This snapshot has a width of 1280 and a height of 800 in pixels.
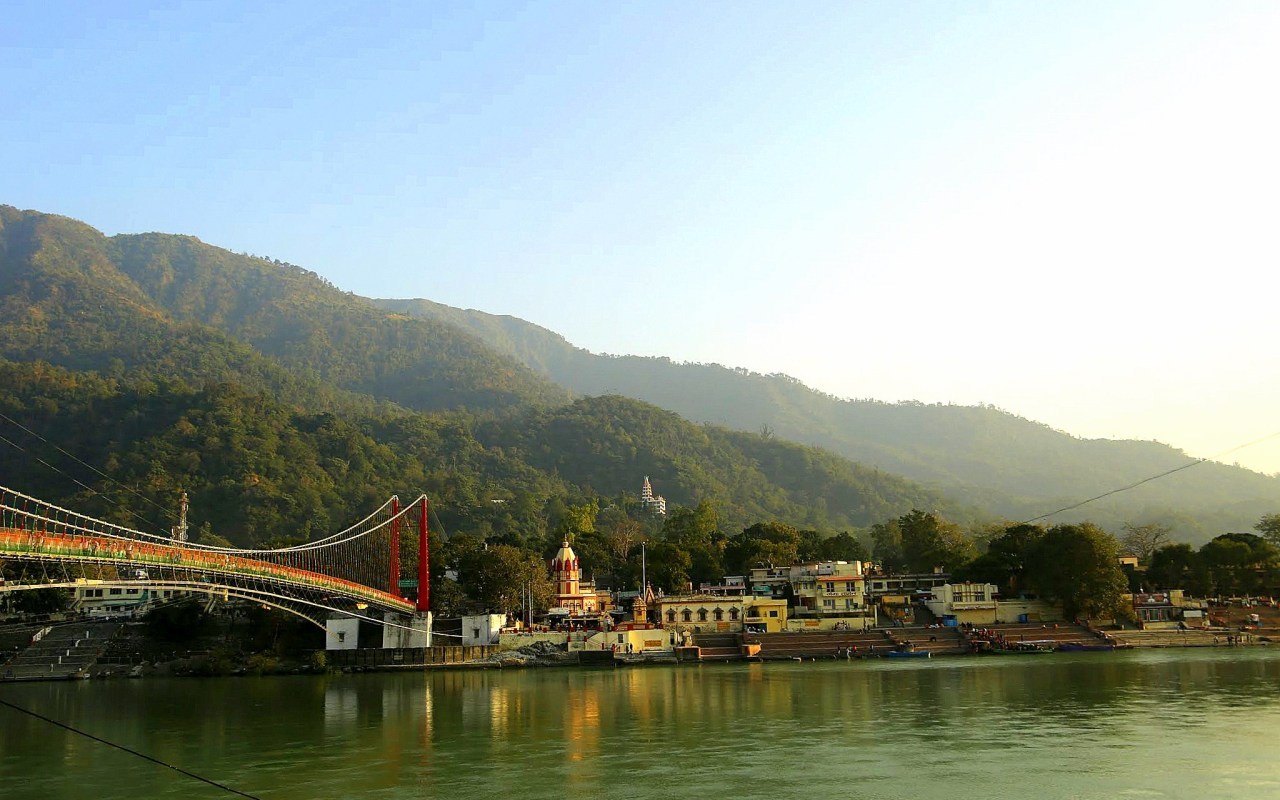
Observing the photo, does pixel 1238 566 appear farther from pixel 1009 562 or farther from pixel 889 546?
pixel 889 546

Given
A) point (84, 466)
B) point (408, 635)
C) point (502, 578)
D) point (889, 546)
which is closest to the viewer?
point (408, 635)

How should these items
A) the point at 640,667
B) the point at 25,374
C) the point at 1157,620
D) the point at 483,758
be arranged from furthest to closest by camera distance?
the point at 25,374
the point at 1157,620
the point at 640,667
the point at 483,758

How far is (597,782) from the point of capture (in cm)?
2286

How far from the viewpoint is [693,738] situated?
28.4 m

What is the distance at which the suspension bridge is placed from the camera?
35500 millimetres

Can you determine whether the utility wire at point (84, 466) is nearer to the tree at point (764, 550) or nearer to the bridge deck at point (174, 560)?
the bridge deck at point (174, 560)

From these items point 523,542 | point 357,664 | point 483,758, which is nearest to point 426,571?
point 357,664

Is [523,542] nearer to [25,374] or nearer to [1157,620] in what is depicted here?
[1157,620]

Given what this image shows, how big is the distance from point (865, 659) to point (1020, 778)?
119 feet

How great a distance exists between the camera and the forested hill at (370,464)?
101 metres

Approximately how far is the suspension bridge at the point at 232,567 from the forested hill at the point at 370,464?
16.8 metres

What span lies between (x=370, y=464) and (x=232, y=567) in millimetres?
76329

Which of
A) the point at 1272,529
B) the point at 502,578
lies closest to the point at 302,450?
the point at 502,578

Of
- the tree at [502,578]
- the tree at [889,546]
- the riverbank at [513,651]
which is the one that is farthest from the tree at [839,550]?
the tree at [502,578]
